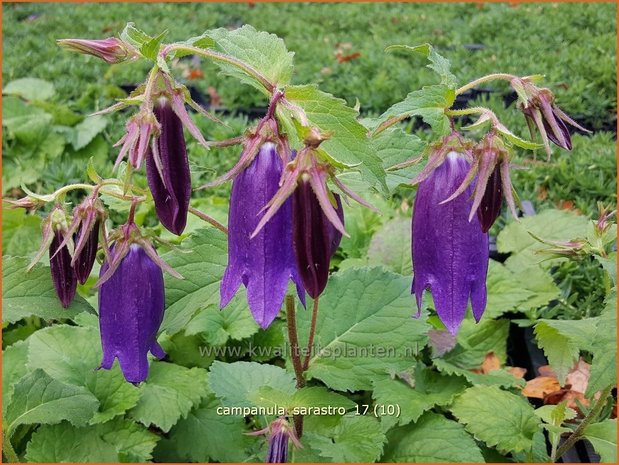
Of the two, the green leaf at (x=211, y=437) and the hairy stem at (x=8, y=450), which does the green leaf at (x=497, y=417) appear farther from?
the hairy stem at (x=8, y=450)

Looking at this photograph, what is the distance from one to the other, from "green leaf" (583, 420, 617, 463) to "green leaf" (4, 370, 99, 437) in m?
1.02

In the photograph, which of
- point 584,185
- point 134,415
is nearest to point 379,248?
point 134,415

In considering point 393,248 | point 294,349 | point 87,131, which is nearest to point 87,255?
point 294,349

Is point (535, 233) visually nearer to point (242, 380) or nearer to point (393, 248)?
point (393, 248)

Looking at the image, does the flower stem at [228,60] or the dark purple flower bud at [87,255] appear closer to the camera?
the flower stem at [228,60]

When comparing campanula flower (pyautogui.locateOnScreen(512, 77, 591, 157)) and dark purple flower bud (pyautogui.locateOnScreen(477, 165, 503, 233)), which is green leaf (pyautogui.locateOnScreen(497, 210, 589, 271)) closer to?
campanula flower (pyautogui.locateOnScreen(512, 77, 591, 157))

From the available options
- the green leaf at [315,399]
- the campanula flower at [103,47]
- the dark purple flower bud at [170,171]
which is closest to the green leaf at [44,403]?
the green leaf at [315,399]

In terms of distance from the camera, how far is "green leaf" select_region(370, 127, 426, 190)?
3.97 ft

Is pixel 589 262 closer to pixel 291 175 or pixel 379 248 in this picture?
pixel 379 248

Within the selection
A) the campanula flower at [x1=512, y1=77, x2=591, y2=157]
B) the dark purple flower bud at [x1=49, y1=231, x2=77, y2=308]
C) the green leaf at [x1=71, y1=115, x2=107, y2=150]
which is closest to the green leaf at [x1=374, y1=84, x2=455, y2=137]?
the campanula flower at [x1=512, y1=77, x2=591, y2=157]

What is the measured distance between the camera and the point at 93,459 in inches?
58.6

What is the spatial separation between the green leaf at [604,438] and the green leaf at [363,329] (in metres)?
0.39

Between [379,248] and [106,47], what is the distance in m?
1.18

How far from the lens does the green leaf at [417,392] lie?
1.57 metres
